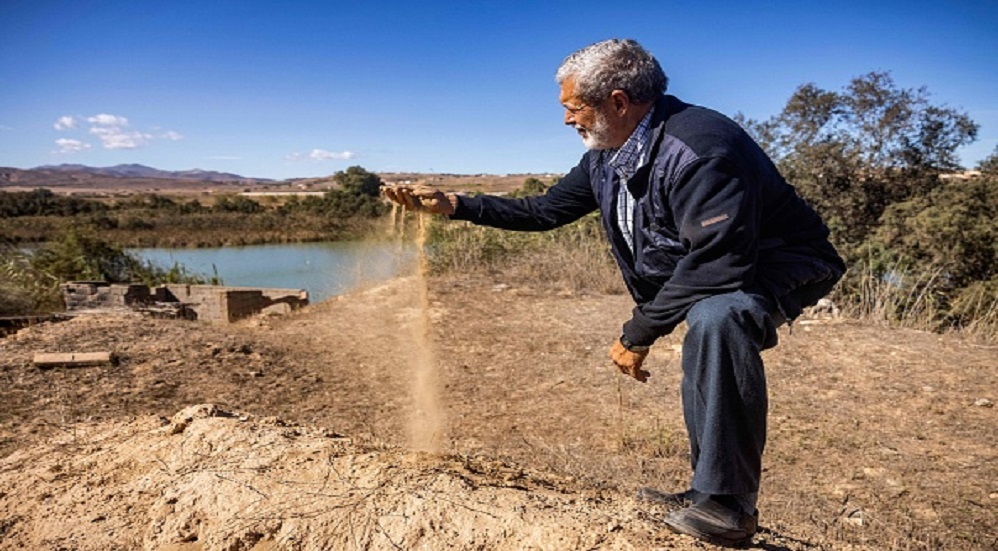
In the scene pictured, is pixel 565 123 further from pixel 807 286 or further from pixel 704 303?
pixel 807 286

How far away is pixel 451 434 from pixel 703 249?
9.90 ft

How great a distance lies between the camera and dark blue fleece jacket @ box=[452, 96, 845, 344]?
68.9 inches

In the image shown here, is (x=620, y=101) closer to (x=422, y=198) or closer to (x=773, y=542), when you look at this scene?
(x=422, y=198)

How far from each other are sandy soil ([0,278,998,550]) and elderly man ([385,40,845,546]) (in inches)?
10.4

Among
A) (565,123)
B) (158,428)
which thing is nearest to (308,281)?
(158,428)

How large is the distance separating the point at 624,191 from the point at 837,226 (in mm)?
10751

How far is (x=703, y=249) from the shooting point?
1764 millimetres

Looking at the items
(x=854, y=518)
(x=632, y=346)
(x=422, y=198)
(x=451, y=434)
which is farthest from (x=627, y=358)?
(x=451, y=434)

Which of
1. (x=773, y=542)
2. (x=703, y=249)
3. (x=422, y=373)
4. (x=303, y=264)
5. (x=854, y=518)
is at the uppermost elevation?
(x=703, y=249)

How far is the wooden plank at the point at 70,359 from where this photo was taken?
5297mm

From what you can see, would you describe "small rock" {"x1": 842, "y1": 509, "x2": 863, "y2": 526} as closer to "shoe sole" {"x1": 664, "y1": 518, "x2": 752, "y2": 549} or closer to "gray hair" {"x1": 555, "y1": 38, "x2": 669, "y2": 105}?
"shoe sole" {"x1": 664, "y1": 518, "x2": 752, "y2": 549}

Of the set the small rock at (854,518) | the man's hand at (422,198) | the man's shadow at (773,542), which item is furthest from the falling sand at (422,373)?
the small rock at (854,518)

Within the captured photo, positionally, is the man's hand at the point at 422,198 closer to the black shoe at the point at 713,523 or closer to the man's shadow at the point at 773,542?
the black shoe at the point at 713,523

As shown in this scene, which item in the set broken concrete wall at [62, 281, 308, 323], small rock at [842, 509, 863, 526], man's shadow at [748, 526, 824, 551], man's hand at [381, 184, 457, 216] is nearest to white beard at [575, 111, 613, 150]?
man's hand at [381, 184, 457, 216]
